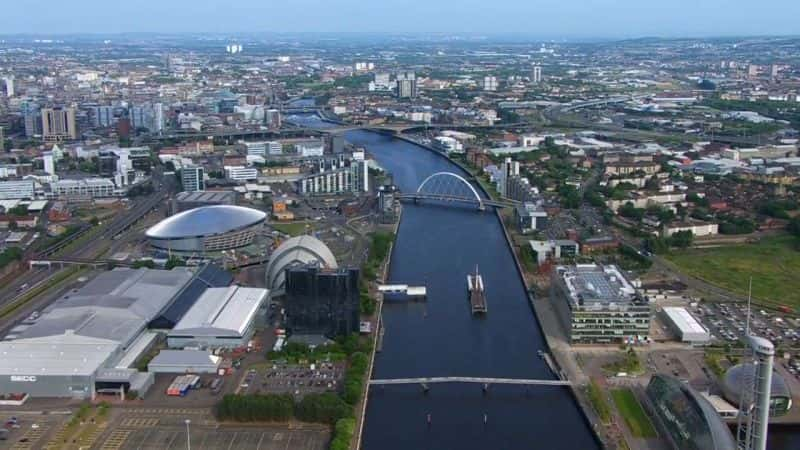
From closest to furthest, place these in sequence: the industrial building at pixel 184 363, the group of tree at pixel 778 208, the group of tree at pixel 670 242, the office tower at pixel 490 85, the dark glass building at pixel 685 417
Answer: the dark glass building at pixel 685 417 → the industrial building at pixel 184 363 → the group of tree at pixel 670 242 → the group of tree at pixel 778 208 → the office tower at pixel 490 85

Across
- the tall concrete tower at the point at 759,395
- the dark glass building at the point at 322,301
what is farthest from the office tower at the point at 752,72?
the tall concrete tower at the point at 759,395

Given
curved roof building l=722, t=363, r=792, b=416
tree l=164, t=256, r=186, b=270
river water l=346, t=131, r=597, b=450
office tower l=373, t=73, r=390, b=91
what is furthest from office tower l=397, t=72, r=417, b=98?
curved roof building l=722, t=363, r=792, b=416

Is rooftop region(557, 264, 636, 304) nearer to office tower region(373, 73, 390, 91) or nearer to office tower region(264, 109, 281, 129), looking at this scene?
office tower region(264, 109, 281, 129)

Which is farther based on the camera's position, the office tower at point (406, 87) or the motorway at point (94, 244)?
the office tower at point (406, 87)

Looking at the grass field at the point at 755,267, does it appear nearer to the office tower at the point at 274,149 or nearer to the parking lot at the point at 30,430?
the parking lot at the point at 30,430

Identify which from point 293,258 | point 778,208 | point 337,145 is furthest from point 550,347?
point 337,145

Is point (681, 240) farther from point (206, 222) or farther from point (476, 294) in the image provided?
point (206, 222)

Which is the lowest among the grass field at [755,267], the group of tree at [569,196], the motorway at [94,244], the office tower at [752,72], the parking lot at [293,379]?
the motorway at [94,244]
